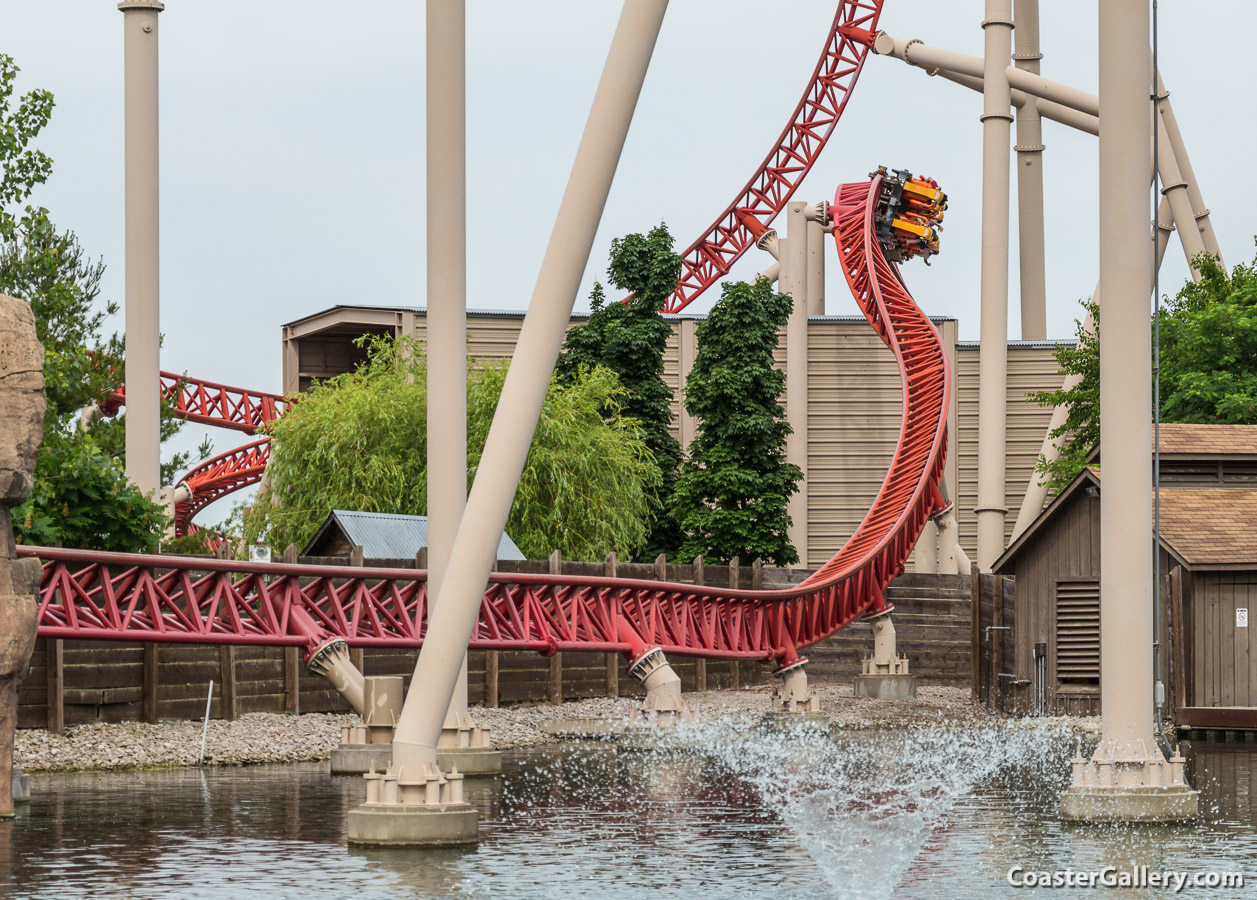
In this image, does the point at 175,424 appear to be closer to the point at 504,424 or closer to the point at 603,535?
the point at 603,535

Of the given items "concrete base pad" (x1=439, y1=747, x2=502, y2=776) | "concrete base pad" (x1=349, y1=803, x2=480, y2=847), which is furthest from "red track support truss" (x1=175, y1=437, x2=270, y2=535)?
"concrete base pad" (x1=349, y1=803, x2=480, y2=847)

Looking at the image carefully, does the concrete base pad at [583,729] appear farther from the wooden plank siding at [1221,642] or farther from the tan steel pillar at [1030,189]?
the tan steel pillar at [1030,189]

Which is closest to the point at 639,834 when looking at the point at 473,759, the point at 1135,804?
the point at 1135,804

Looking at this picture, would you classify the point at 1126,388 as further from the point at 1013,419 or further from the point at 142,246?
the point at 1013,419

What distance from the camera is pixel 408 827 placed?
464 inches

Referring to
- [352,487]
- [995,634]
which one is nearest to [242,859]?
[995,634]

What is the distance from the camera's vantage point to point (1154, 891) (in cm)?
995

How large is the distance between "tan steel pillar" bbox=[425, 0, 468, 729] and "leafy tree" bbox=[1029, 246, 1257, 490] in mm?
20573

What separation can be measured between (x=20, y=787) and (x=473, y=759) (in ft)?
13.3

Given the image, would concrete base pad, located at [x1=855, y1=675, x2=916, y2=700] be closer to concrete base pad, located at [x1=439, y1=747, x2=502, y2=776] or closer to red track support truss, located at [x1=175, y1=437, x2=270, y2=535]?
concrete base pad, located at [x1=439, y1=747, x2=502, y2=776]

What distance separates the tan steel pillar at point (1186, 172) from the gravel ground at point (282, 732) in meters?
15.3

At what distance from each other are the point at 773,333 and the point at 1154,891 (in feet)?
101

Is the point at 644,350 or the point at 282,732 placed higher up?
the point at 644,350

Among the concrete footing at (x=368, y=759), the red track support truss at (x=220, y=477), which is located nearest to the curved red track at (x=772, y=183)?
the red track support truss at (x=220, y=477)
